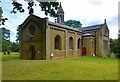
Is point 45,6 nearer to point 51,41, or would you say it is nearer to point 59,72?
point 59,72

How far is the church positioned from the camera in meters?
32.2

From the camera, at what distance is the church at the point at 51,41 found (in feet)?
106

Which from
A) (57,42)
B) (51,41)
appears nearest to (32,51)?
(51,41)

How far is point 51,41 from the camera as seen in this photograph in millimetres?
33094

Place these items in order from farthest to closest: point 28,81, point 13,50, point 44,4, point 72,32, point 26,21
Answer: point 13,50
point 72,32
point 26,21
point 44,4
point 28,81

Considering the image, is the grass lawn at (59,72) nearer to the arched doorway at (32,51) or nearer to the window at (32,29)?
the arched doorway at (32,51)

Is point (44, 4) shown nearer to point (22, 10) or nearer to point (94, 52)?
point (22, 10)

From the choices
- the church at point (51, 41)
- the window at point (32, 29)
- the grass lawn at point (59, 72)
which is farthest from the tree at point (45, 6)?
the window at point (32, 29)

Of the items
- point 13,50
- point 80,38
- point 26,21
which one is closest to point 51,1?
point 26,21

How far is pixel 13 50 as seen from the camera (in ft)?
271

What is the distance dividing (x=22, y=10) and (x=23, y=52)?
77.4ft

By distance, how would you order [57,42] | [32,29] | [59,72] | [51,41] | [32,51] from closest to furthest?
[59,72]
[51,41]
[32,29]
[32,51]
[57,42]

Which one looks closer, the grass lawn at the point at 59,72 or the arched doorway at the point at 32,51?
the grass lawn at the point at 59,72

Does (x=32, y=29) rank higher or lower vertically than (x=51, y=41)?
higher
